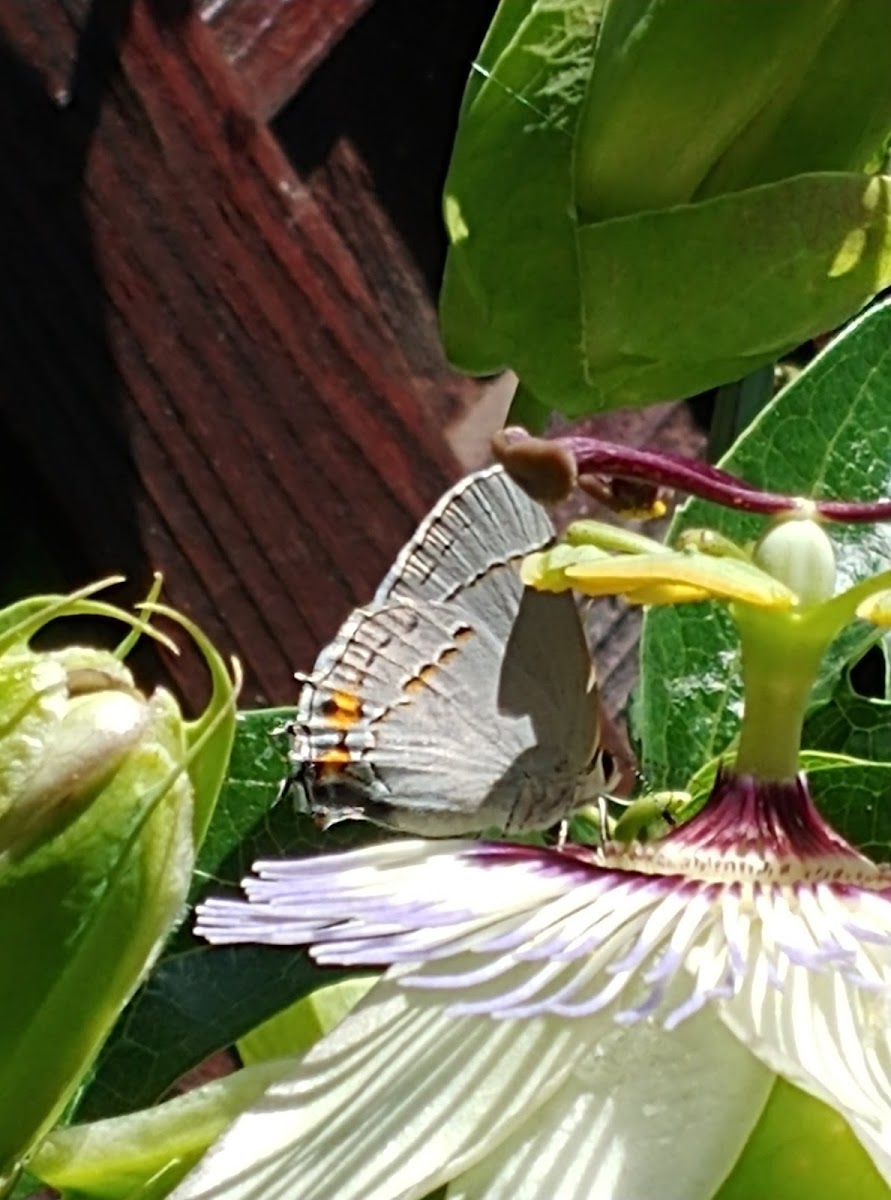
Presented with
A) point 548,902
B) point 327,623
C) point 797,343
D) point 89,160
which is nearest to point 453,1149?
point 548,902

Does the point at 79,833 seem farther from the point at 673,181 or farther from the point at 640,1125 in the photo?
the point at 673,181

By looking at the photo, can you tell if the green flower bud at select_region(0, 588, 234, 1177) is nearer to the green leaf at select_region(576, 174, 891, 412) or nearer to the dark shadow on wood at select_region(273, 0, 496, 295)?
the green leaf at select_region(576, 174, 891, 412)

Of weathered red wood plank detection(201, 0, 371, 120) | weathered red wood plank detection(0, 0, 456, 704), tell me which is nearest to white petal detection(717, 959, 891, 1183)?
weathered red wood plank detection(0, 0, 456, 704)

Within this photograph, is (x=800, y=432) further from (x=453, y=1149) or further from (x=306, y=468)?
(x=306, y=468)

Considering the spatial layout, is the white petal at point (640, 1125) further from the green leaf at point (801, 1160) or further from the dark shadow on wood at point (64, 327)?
the dark shadow on wood at point (64, 327)

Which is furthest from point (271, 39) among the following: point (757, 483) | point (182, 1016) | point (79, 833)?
point (79, 833)

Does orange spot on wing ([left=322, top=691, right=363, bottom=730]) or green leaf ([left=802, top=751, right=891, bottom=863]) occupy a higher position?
orange spot on wing ([left=322, top=691, right=363, bottom=730])
